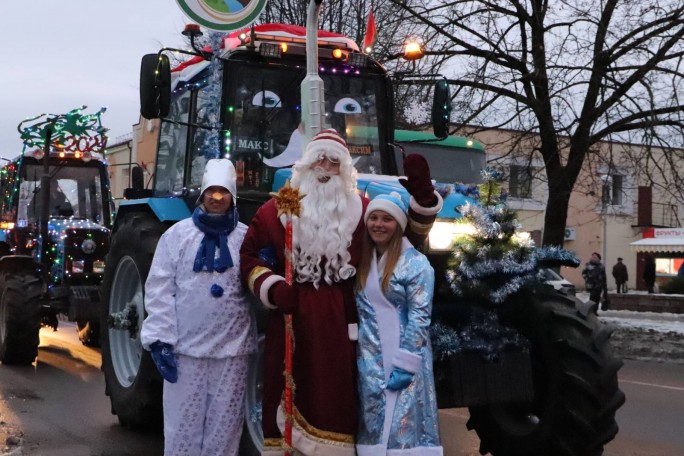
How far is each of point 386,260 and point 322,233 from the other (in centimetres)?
34

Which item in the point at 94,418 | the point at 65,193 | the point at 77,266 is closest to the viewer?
the point at 94,418

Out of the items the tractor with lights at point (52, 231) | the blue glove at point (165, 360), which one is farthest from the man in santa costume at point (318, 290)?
the tractor with lights at point (52, 231)

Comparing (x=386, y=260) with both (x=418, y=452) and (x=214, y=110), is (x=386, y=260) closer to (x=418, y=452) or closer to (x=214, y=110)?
(x=418, y=452)

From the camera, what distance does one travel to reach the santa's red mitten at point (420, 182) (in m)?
4.84

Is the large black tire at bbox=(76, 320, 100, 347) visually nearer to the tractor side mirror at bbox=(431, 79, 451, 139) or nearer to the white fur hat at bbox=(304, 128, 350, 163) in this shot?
the tractor side mirror at bbox=(431, 79, 451, 139)

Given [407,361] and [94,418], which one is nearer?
[407,361]

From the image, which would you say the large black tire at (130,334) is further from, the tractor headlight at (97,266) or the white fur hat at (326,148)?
the tractor headlight at (97,266)

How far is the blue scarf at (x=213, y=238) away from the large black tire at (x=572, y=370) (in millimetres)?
1819

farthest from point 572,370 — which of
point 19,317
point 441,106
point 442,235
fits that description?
point 19,317

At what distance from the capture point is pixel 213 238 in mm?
4953

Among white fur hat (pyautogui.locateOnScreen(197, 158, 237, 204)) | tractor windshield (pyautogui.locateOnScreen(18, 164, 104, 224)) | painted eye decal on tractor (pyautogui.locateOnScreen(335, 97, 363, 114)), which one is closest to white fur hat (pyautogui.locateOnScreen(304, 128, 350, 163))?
white fur hat (pyautogui.locateOnScreen(197, 158, 237, 204))

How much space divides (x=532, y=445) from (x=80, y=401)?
15.8 ft

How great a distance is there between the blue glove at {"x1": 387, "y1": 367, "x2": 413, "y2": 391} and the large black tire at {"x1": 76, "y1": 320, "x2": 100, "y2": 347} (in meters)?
9.76

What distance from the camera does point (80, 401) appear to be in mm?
8992
